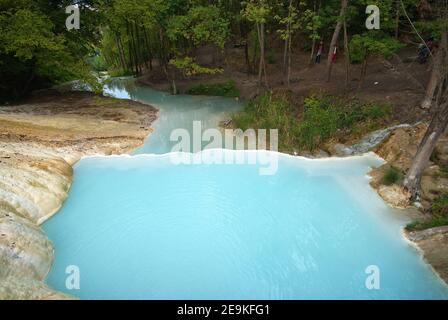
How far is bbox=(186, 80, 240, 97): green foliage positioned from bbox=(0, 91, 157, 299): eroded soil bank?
3.74 meters

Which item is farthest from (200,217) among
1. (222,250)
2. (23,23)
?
(23,23)

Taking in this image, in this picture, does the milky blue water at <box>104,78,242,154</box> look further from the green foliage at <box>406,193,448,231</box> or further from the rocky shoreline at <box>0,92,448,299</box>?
the green foliage at <box>406,193,448,231</box>

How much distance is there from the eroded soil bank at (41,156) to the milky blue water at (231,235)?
376mm

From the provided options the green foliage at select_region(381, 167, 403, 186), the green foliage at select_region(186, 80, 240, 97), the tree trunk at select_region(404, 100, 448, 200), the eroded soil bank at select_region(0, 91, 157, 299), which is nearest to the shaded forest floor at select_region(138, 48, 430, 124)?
the green foliage at select_region(186, 80, 240, 97)

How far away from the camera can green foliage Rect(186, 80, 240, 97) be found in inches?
734

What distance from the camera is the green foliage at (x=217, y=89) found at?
734 inches

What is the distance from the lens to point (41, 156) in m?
9.29

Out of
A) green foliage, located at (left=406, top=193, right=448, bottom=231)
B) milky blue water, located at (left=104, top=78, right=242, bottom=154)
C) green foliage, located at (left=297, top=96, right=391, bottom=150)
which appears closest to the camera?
green foliage, located at (left=406, top=193, right=448, bottom=231)

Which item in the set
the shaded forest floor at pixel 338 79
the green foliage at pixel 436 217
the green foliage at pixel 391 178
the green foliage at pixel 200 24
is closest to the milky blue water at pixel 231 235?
the green foliage at pixel 436 217

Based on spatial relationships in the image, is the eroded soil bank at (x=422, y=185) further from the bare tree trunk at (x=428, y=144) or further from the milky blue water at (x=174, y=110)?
the milky blue water at (x=174, y=110)

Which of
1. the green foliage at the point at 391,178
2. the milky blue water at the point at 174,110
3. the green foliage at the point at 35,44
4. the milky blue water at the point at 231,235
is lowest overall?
the milky blue water at the point at 231,235

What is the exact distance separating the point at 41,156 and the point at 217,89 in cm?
1133

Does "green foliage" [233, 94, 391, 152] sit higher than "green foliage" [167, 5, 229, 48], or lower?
lower

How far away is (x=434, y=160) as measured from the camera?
30.1ft
